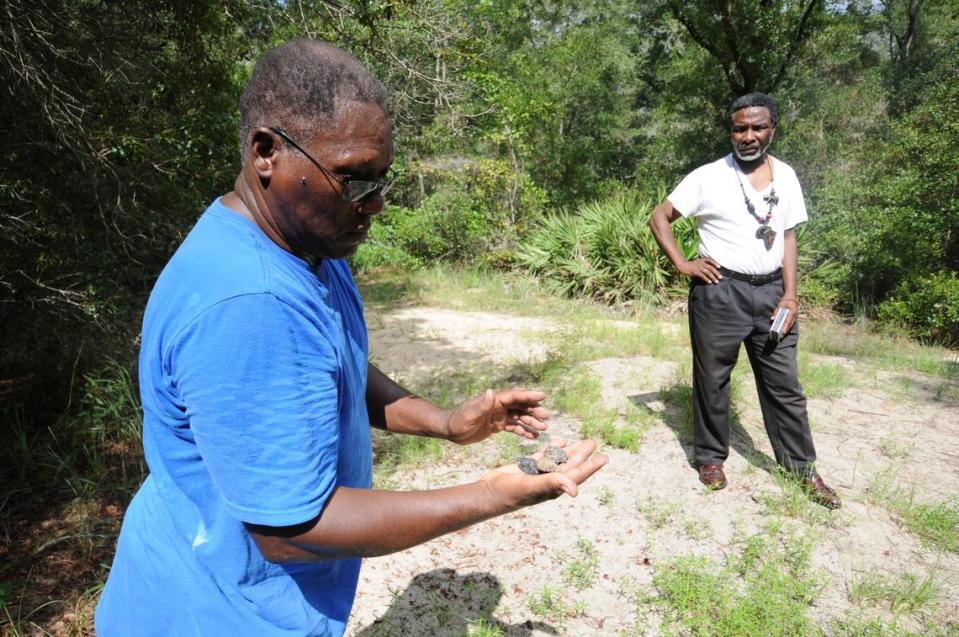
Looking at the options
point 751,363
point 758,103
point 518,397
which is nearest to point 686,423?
point 751,363

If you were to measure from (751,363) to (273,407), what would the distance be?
338 centimetres

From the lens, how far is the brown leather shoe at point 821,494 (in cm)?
364

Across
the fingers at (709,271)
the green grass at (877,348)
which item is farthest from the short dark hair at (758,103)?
the green grass at (877,348)

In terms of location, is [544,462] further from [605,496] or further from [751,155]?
[751,155]

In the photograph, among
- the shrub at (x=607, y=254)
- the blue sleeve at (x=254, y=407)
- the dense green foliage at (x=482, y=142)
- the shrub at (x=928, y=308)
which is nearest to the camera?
the blue sleeve at (x=254, y=407)

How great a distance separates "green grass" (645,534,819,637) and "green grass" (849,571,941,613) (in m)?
0.20

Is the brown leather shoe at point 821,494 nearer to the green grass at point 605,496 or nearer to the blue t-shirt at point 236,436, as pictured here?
the green grass at point 605,496

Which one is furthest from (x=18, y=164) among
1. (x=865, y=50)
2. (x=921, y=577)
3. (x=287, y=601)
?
(x=865, y=50)

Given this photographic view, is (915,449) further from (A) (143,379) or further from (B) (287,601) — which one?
(A) (143,379)

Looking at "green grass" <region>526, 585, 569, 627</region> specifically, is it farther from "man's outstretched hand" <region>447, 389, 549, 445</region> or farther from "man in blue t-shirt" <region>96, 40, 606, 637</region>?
"man in blue t-shirt" <region>96, 40, 606, 637</region>

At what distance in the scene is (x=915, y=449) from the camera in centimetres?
451

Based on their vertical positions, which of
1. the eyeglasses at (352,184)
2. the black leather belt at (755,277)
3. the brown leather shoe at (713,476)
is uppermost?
the eyeglasses at (352,184)

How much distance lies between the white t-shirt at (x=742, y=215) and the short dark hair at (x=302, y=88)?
2.96 metres

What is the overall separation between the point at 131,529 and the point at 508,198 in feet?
43.5
